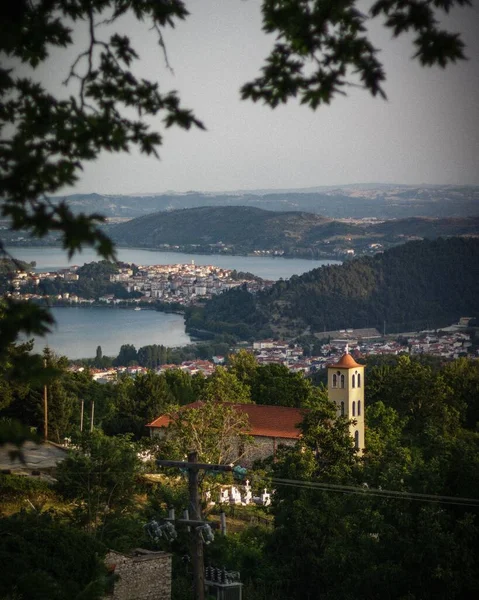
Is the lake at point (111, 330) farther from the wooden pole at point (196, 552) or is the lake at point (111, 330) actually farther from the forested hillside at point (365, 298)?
the wooden pole at point (196, 552)

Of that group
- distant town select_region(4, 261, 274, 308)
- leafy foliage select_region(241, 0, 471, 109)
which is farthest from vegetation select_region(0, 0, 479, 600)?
distant town select_region(4, 261, 274, 308)

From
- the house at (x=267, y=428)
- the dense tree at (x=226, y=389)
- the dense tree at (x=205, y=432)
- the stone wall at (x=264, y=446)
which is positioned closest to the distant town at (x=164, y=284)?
the dense tree at (x=226, y=389)

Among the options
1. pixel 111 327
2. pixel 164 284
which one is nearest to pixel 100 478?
pixel 111 327

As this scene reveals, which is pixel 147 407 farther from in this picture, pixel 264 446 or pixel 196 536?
pixel 196 536

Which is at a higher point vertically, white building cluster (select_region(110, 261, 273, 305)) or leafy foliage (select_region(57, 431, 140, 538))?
leafy foliage (select_region(57, 431, 140, 538))

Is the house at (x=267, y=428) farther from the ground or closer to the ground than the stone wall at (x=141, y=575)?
→ closer to the ground

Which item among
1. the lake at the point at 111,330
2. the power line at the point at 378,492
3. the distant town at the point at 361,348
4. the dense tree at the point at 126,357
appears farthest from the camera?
the lake at the point at 111,330

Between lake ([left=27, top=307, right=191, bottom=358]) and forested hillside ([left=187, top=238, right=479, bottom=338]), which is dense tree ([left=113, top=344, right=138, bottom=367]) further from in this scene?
forested hillside ([left=187, top=238, right=479, bottom=338])
